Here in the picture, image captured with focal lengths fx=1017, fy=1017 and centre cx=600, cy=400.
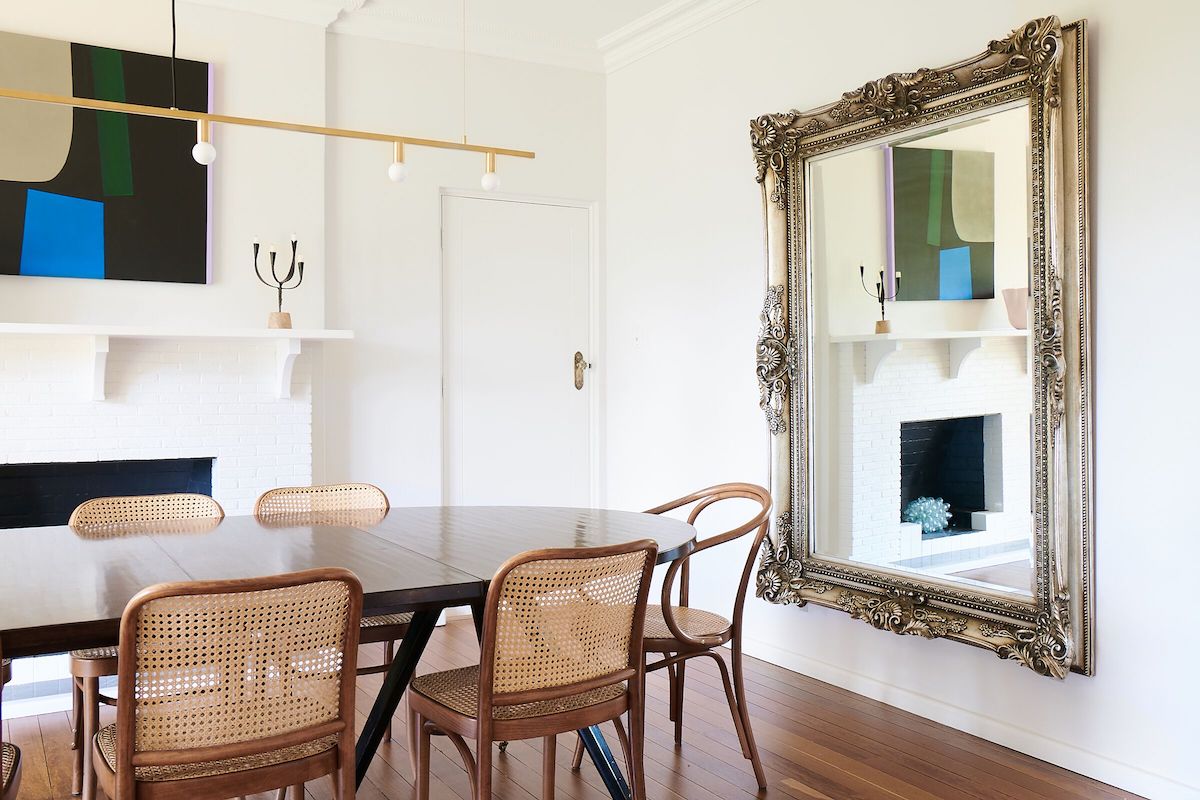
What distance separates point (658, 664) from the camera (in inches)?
116

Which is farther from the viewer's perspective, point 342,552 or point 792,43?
point 792,43

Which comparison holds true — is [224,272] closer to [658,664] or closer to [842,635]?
[658,664]

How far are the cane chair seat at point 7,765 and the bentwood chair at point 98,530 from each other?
36 cm

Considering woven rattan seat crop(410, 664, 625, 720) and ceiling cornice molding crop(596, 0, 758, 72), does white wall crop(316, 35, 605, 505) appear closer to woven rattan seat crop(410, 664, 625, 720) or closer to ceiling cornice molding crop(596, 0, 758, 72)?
ceiling cornice molding crop(596, 0, 758, 72)

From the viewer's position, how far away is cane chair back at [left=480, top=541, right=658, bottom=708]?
2115 millimetres

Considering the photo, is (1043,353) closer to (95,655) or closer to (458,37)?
(95,655)

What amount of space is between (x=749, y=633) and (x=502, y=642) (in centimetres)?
253

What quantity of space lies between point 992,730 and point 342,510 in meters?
2.27

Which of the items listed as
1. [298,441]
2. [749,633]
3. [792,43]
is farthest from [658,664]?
[792,43]

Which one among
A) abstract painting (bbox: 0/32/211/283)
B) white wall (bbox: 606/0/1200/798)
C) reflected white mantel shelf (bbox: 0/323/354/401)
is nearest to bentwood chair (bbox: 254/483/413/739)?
reflected white mantel shelf (bbox: 0/323/354/401)

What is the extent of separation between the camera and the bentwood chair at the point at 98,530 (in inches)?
102

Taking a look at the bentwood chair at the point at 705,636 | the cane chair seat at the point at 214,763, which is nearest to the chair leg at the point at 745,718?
the bentwood chair at the point at 705,636

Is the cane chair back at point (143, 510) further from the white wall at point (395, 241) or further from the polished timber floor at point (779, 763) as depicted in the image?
the white wall at point (395, 241)

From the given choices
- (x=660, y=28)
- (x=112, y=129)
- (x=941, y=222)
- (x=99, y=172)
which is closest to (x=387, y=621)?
(x=941, y=222)
